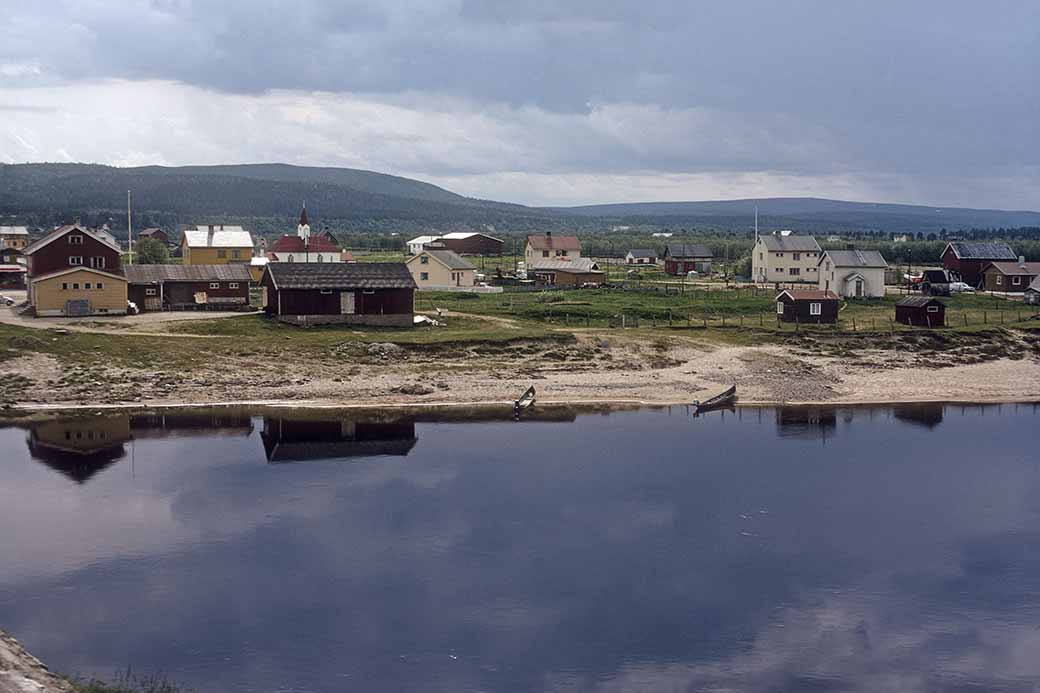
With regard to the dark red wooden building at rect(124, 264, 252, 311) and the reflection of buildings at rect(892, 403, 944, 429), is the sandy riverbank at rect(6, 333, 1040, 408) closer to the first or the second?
the reflection of buildings at rect(892, 403, 944, 429)

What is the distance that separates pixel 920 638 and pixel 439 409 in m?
26.6

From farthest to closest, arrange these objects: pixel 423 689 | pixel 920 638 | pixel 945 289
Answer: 1. pixel 945 289
2. pixel 920 638
3. pixel 423 689

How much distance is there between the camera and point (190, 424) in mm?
45594

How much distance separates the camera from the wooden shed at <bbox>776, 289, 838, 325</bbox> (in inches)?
2682

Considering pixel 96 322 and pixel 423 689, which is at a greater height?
pixel 96 322

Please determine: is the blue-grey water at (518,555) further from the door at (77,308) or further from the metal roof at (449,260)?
the metal roof at (449,260)

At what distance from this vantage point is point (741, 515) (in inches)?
1380

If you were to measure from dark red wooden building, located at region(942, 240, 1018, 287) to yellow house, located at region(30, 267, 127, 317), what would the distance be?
230ft

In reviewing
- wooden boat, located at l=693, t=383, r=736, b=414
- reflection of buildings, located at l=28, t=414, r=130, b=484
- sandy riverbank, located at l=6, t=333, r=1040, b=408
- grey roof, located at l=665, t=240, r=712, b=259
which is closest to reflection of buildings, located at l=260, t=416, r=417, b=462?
sandy riverbank, located at l=6, t=333, r=1040, b=408

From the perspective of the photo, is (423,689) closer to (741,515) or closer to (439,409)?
(741,515)

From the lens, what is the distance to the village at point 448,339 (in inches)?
2013

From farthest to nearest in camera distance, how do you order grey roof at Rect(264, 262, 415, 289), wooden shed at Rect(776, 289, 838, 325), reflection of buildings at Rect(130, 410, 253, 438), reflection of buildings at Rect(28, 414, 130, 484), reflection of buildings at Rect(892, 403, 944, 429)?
wooden shed at Rect(776, 289, 838, 325)
grey roof at Rect(264, 262, 415, 289)
reflection of buildings at Rect(892, 403, 944, 429)
reflection of buildings at Rect(130, 410, 253, 438)
reflection of buildings at Rect(28, 414, 130, 484)

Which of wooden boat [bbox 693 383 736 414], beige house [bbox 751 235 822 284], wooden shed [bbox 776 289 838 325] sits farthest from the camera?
beige house [bbox 751 235 822 284]

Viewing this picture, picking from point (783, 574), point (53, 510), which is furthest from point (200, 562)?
point (783, 574)
